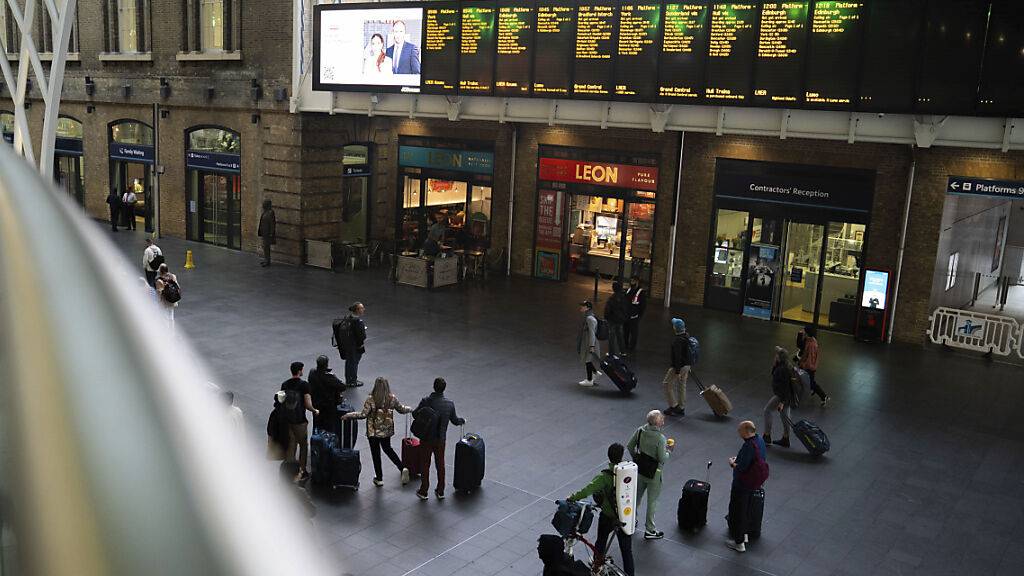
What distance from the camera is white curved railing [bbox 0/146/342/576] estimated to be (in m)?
0.47

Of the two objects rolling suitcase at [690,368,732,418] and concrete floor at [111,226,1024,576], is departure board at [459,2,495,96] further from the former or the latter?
rolling suitcase at [690,368,732,418]

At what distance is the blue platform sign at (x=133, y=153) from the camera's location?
1251 inches

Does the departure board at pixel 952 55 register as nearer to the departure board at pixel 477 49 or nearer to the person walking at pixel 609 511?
the departure board at pixel 477 49

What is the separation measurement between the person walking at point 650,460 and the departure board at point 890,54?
10.2 metres

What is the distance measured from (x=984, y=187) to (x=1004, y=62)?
3447mm

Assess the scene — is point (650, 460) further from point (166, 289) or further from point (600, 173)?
point (600, 173)

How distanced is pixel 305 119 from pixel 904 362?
56.1 ft

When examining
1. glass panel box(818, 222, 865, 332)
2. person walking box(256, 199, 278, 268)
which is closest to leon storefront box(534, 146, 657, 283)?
glass panel box(818, 222, 865, 332)

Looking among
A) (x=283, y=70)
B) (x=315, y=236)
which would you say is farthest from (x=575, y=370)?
(x=283, y=70)

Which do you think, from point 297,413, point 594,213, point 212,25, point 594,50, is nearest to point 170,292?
point 297,413

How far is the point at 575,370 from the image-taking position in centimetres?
1716

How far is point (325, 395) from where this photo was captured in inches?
455

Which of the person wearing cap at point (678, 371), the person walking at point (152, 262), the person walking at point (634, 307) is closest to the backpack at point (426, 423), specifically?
the person wearing cap at point (678, 371)

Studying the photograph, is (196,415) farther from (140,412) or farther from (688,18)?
(688,18)
